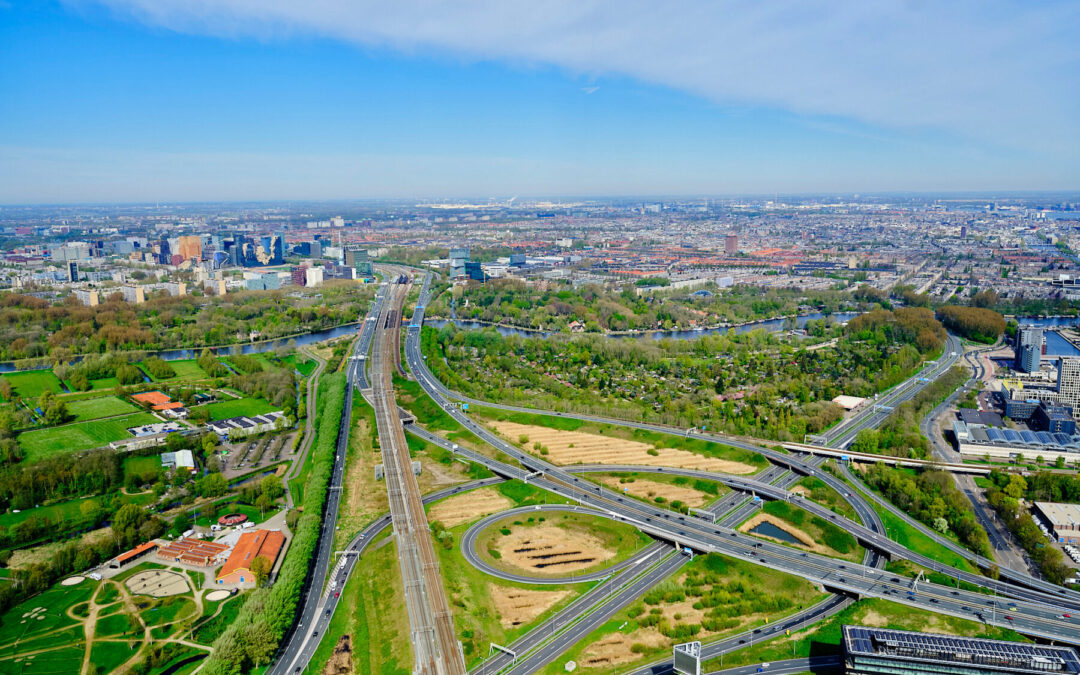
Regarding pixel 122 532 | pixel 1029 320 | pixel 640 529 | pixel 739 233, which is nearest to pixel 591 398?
pixel 640 529

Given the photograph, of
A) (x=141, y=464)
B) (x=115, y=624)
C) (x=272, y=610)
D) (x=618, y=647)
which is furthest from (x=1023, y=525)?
(x=141, y=464)

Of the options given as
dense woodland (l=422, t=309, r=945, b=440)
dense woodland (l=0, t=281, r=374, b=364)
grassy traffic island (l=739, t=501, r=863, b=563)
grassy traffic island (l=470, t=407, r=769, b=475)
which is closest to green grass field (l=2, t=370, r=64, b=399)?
dense woodland (l=0, t=281, r=374, b=364)

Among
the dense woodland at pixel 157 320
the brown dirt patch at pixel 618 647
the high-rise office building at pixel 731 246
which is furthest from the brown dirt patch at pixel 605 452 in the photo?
the high-rise office building at pixel 731 246

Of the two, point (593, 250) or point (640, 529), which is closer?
point (640, 529)

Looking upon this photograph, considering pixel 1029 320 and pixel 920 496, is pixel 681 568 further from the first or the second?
pixel 1029 320

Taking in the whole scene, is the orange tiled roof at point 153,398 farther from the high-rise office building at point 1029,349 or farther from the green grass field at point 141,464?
the high-rise office building at point 1029,349
